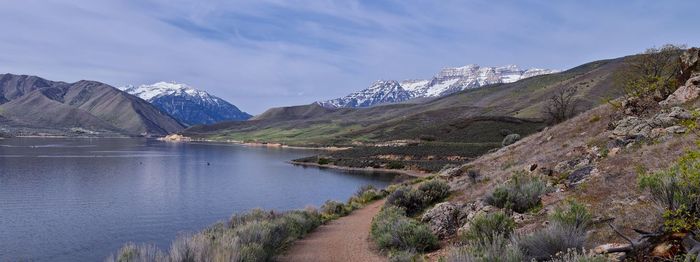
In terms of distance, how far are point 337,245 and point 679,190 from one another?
10.9 metres

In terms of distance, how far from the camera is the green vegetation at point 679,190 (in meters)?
7.36

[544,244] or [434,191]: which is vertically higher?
[544,244]

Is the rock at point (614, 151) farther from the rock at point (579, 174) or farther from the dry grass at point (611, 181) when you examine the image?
the rock at point (579, 174)

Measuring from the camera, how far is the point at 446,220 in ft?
52.7

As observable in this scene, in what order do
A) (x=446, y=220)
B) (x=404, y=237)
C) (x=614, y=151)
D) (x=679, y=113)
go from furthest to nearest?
(x=679, y=113) → (x=614, y=151) → (x=446, y=220) → (x=404, y=237)

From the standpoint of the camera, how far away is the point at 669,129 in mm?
16953

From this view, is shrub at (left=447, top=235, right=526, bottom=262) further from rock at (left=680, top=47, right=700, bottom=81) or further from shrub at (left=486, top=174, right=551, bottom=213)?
rock at (left=680, top=47, right=700, bottom=81)

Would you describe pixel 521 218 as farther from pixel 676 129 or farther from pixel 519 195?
pixel 676 129

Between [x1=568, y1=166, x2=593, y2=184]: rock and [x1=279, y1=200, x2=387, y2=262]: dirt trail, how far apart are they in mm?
7096

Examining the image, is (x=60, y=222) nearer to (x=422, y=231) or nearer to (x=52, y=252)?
(x=52, y=252)

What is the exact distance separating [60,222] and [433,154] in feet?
244

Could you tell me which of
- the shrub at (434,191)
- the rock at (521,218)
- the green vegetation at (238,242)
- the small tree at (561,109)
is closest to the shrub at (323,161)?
the small tree at (561,109)

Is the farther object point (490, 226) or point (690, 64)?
point (690, 64)

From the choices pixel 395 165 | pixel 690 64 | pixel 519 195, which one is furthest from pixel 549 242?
pixel 395 165
